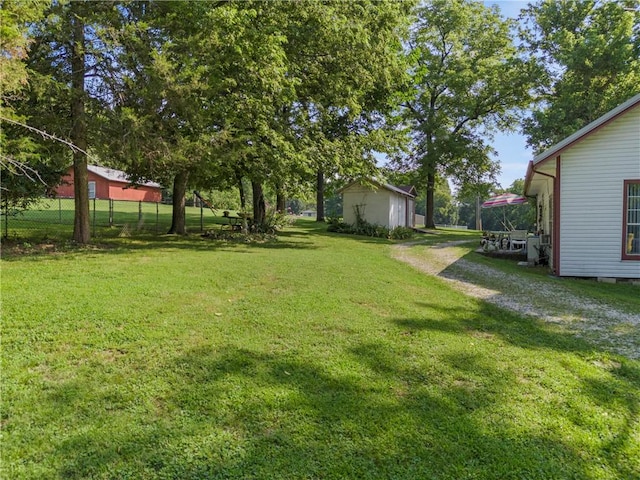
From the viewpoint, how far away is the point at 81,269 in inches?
281

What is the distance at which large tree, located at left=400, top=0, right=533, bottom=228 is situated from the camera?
27000mm

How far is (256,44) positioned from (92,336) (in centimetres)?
909

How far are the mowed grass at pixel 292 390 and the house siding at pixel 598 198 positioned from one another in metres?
5.25

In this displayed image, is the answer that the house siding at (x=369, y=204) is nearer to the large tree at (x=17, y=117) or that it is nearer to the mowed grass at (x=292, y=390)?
the large tree at (x=17, y=117)

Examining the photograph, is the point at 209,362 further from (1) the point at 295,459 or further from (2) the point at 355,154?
(2) the point at 355,154

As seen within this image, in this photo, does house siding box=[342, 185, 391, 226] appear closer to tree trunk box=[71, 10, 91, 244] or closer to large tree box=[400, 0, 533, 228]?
large tree box=[400, 0, 533, 228]

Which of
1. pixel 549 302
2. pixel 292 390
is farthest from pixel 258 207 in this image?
pixel 292 390

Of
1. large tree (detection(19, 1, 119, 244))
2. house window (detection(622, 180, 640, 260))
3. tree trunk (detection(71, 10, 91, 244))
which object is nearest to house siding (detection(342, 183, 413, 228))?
house window (detection(622, 180, 640, 260))

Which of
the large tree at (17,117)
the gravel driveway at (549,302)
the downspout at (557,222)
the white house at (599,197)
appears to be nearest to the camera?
the gravel driveway at (549,302)

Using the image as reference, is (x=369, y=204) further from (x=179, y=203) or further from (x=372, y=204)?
(x=179, y=203)

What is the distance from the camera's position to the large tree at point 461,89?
27000 millimetres

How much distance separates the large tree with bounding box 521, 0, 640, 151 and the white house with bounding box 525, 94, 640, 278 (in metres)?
14.2

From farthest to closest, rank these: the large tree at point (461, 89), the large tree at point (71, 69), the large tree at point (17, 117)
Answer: the large tree at point (461, 89)
the large tree at point (71, 69)
the large tree at point (17, 117)

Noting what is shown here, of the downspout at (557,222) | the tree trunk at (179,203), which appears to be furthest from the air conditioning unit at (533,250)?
the tree trunk at (179,203)
